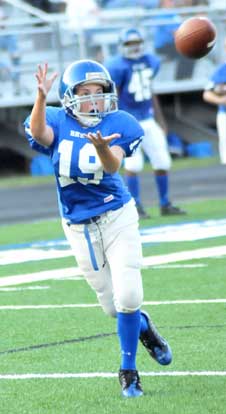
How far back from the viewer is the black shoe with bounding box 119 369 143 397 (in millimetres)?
5547

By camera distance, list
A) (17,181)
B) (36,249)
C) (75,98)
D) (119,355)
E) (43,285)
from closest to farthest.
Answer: (75,98) → (119,355) → (43,285) → (36,249) → (17,181)

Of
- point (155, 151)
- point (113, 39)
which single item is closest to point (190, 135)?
point (113, 39)

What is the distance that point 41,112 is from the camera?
5637 mm

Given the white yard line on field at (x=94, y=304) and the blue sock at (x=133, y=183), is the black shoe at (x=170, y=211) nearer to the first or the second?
the blue sock at (x=133, y=183)

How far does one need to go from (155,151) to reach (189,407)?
788 cm

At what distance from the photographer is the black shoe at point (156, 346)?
19.5ft

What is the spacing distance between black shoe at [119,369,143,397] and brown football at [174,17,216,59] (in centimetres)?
458

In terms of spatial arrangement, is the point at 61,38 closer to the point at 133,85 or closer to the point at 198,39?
the point at 133,85

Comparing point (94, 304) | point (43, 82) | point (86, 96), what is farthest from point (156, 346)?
point (94, 304)

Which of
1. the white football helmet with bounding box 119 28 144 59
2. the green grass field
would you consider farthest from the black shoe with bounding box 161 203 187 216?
the green grass field

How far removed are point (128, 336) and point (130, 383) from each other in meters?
0.22

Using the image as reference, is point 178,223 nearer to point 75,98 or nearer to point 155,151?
point 155,151

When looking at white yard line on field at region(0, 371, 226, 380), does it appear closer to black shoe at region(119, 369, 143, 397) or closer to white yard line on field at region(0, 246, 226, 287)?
black shoe at region(119, 369, 143, 397)

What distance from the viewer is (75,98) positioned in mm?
5727
